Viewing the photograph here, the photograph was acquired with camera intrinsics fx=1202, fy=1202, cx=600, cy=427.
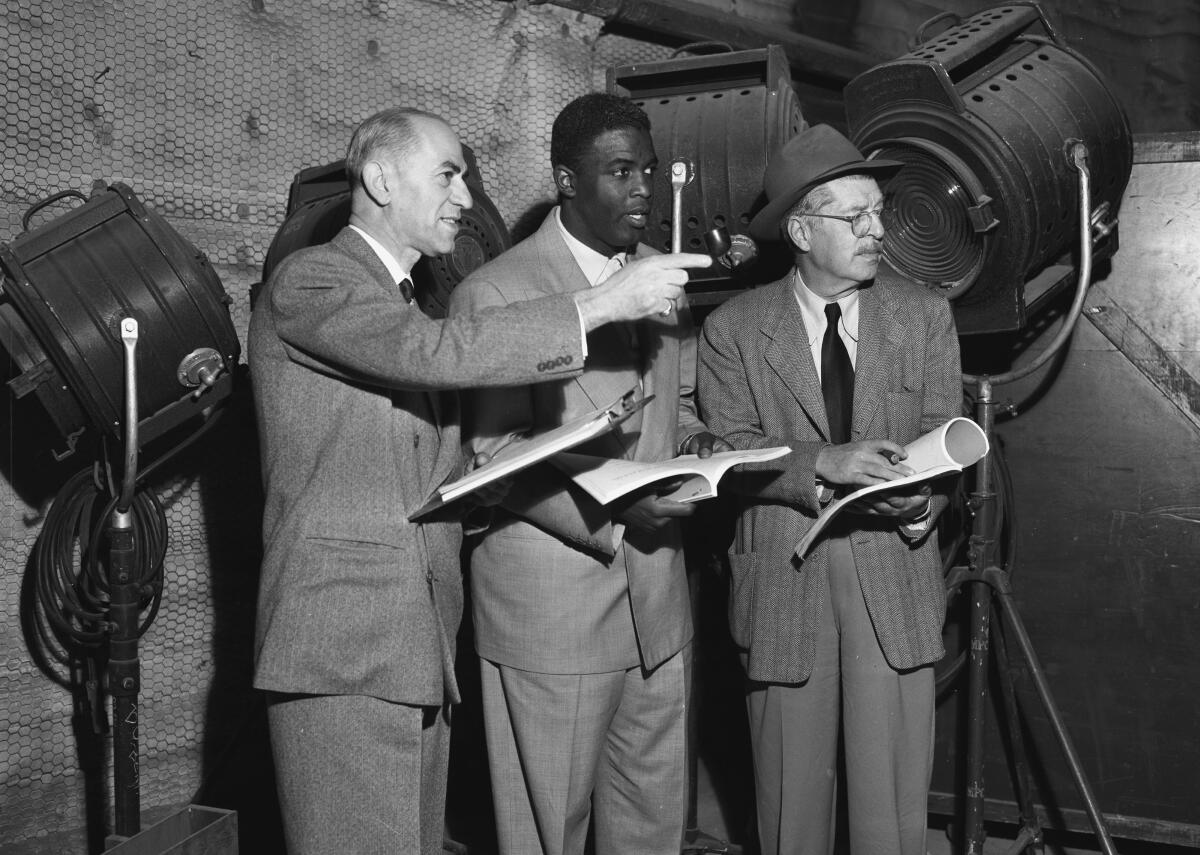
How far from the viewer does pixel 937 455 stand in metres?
2.70

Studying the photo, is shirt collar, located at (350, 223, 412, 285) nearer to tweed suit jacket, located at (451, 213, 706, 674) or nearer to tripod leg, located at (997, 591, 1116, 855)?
tweed suit jacket, located at (451, 213, 706, 674)

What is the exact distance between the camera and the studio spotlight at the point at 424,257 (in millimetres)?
3311

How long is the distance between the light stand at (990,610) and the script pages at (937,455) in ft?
1.92

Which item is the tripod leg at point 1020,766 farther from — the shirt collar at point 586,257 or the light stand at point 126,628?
the light stand at point 126,628

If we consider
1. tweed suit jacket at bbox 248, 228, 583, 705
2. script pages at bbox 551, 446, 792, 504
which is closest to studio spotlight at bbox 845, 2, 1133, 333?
script pages at bbox 551, 446, 792, 504

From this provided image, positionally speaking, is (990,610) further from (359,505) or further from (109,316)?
(109,316)

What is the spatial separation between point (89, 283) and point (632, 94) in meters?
1.74

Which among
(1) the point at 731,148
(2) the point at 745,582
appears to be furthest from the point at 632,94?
(2) the point at 745,582

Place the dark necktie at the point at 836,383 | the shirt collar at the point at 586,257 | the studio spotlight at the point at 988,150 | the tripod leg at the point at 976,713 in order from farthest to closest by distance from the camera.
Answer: the tripod leg at the point at 976,713, the studio spotlight at the point at 988,150, the dark necktie at the point at 836,383, the shirt collar at the point at 586,257

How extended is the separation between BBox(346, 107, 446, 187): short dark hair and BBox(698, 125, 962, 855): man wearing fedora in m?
1.12

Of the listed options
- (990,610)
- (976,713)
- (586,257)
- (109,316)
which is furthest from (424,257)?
(976,713)

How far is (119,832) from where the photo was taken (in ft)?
9.12

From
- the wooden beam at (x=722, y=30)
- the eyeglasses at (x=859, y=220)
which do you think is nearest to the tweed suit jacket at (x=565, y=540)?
the eyeglasses at (x=859, y=220)

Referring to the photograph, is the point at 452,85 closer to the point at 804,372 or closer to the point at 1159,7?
the point at 804,372
